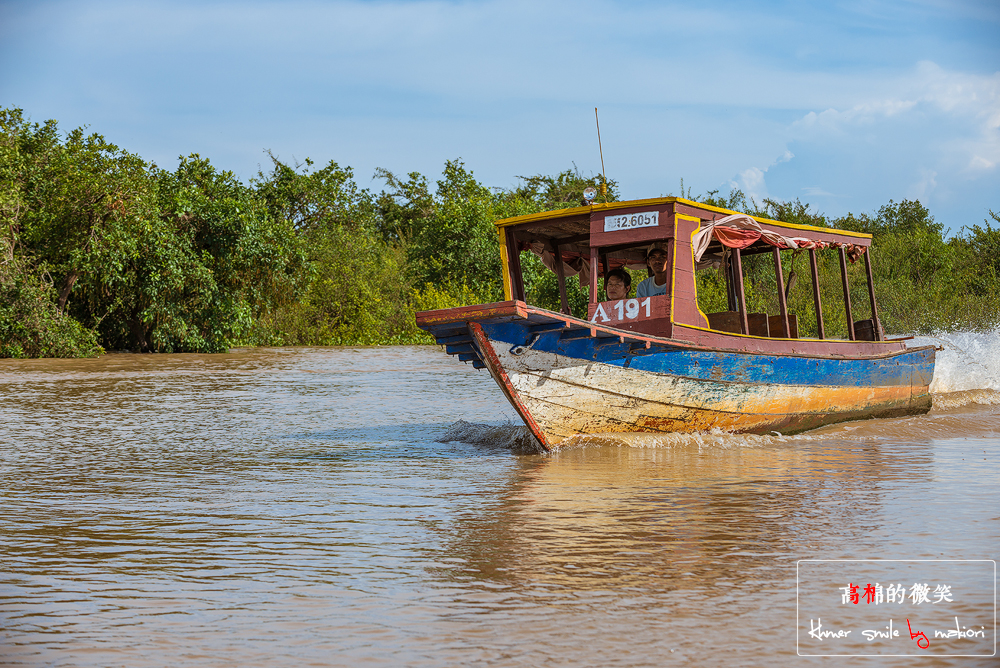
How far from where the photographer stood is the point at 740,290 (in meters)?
9.65

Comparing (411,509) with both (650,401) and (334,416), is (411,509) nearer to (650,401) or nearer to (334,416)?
(650,401)

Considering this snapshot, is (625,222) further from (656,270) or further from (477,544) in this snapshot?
(477,544)

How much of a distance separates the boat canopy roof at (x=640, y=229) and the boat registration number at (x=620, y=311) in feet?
1.88

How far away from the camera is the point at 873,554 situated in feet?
15.2

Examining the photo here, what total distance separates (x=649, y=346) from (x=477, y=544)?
3.51 m

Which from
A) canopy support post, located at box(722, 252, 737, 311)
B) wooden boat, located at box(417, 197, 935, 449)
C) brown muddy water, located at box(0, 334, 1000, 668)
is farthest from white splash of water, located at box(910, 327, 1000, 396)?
canopy support post, located at box(722, 252, 737, 311)

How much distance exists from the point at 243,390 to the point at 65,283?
1109 centimetres

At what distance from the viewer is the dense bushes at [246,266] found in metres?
22.4

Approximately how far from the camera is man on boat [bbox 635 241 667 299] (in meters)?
8.88

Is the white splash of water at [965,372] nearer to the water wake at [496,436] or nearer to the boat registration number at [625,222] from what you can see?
the boat registration number at [625,222]

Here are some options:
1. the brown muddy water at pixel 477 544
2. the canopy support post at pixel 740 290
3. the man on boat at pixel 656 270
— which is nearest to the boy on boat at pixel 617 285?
the man on boat at pixel 656 270

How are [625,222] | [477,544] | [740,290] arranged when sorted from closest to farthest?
[477,544] < [625,222] < [740,290]

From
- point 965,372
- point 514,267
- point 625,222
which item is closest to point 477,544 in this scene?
point 625,222

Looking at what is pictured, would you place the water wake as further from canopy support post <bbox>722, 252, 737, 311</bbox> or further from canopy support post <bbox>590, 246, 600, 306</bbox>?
canopy support post <bbox>722, 252, 737, 311</bbox>
